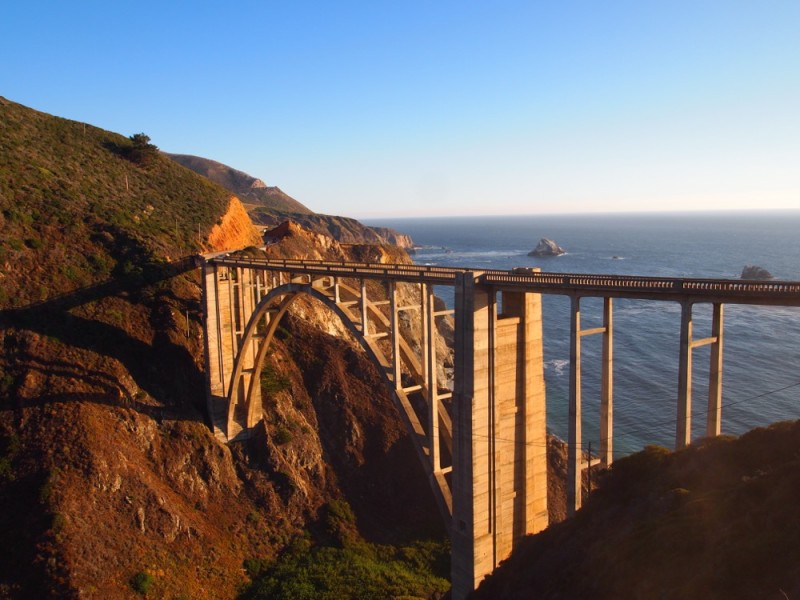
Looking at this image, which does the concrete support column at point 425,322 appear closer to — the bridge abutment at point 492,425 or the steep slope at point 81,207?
the bridge abutment at point 492,425

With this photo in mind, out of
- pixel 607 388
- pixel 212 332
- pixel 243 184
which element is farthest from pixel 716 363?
pixel 243 184

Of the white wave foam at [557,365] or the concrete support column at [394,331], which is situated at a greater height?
the concrete support column at [394,331]

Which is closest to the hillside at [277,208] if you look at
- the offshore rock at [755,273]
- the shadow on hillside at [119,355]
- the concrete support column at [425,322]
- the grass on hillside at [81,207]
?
the grass on hillside at [81,207]

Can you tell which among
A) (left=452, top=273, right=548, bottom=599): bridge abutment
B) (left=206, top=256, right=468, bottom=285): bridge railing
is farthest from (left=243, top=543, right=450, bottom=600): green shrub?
(left=206, top=256, right=468, bottom=285): bridge railing

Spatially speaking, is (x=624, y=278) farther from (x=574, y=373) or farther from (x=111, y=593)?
(x=111, y=593)

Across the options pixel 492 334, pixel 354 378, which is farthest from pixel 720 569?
pixel 354 378

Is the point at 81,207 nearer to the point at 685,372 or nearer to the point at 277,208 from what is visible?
the point at 685,372
